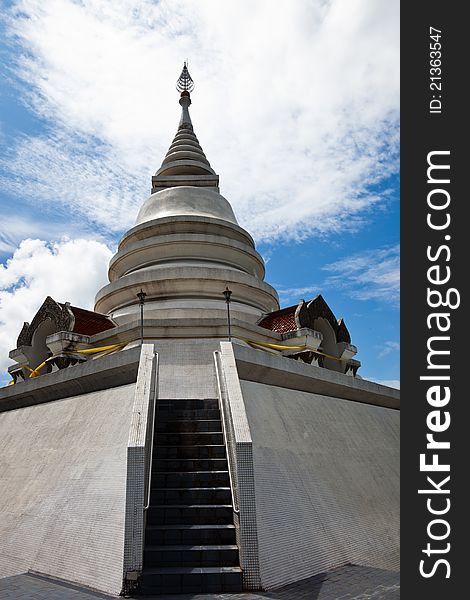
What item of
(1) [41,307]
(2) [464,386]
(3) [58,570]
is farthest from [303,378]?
(1) [41,307]

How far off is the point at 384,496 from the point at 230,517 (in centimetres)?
418

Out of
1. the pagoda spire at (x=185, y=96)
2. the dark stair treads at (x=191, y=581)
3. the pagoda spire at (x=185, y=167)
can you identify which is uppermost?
the pagoda spire at (x=185, y=96)

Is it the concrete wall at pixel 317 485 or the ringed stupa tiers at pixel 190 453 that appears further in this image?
the concrete wall at pixel 317 485

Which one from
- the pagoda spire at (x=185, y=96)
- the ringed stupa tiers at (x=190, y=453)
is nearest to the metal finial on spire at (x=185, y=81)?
the pagoda spire at (x=185, y=96)

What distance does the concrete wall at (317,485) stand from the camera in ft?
24.4

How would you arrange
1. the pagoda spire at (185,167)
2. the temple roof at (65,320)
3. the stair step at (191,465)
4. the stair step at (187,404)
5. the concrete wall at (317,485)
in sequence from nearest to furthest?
the concrete wall at (317,485), the stair step at (191,465), the stair step at (187,404), the temple roof at (65,320), the pagoda spire at (185,167)

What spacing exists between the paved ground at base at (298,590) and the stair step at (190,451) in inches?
97.9

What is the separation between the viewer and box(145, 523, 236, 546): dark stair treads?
7.13m

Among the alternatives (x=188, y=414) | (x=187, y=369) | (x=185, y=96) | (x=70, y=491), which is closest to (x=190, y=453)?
(x=188, y=414)

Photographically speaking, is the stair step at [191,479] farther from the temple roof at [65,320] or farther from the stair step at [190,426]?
the temple roof at [65,320]

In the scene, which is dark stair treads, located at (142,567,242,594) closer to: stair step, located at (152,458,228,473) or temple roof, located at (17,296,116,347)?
stair step, located at (152,458,228,473)

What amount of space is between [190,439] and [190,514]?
1.70 m

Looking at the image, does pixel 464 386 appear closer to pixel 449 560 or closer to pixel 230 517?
pixel 449 560

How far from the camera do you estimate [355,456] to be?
10680 mm
